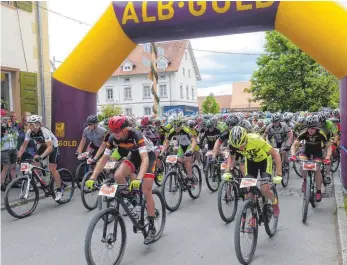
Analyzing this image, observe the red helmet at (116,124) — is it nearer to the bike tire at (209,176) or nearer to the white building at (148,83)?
the bike tire at (209,176)

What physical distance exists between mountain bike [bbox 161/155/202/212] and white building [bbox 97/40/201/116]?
4443cm

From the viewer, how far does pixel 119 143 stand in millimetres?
5340

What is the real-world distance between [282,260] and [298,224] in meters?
1.68

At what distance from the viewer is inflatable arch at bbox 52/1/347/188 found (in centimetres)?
780

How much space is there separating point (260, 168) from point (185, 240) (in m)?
1.55

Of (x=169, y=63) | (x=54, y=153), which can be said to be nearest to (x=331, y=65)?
(x=54, y=153)

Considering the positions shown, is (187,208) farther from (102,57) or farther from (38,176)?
(102,57)

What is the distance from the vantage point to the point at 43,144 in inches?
312

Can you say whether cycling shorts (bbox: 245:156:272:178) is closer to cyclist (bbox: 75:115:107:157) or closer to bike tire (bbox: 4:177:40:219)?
cyclist (bbox: 75:115:107:157)

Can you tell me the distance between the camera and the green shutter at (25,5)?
11814 millimetres

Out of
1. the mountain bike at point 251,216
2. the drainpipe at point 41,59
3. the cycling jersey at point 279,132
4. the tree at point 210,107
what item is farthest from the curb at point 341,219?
the tree at point 210,107

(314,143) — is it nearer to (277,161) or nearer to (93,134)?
(277,161)

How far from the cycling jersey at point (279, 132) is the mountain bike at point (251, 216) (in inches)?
180

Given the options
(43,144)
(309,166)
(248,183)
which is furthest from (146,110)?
(248,183)
